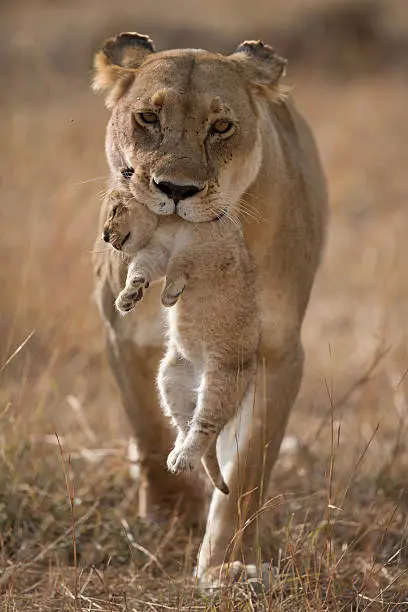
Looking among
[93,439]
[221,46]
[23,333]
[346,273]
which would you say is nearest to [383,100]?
[221,46]

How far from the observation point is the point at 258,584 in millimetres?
3396

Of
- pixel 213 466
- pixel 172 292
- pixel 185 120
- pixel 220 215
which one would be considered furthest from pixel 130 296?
pixel 185 120

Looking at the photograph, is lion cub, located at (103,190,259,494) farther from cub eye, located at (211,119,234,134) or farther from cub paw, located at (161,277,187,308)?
cub eye, located at (211,119,234,134)

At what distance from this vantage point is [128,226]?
9.29 feet

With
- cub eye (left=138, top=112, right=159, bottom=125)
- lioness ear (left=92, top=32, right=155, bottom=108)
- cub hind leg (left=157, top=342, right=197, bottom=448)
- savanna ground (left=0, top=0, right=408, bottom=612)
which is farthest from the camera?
lioness ear (left=92, top=32, right=155, bottom=108)

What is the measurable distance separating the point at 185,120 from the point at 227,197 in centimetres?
24

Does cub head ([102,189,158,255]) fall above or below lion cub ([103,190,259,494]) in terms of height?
above

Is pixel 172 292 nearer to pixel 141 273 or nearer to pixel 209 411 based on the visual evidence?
pixel 141 273

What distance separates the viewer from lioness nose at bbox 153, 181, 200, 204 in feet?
9.80

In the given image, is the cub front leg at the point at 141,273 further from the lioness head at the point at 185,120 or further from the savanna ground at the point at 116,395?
the savanna ground at the point at 116,395

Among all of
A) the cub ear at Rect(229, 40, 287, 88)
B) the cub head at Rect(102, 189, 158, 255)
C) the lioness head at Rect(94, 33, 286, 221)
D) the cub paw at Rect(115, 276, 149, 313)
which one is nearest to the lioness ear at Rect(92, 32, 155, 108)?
the lioness head at Rect(94, 33, 286, 221)

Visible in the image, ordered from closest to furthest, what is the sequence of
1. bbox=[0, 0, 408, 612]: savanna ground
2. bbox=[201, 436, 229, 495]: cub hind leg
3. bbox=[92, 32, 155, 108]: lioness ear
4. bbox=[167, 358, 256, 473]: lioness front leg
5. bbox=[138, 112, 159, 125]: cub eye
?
bbox=[167, 358, 256, 473]: lioness front leg, bbox=[201, 436, 229, 495]: cub hind leg, bbox=[138, 112, 159, 125]: cub eye, bbox=[0, 0, 408, 612]: savanna ground, bbox=[92, 32, 155, 108]: lioness ear

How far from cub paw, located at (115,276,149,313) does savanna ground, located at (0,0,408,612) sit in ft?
2.16

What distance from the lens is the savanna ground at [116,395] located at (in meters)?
3.50
